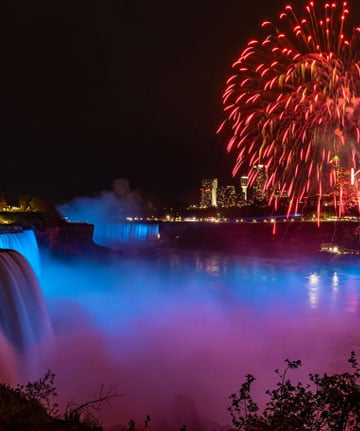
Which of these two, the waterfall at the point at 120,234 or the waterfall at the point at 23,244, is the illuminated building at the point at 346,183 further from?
the waterfall at the point at 120,234

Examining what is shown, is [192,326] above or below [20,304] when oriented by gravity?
below

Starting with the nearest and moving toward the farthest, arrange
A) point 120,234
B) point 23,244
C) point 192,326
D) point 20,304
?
point 20,304 → point 192,326 → point 23,244 → point 120,234

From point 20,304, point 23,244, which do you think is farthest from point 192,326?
point 23,244

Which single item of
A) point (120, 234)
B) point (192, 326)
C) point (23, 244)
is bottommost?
point (192, 326)

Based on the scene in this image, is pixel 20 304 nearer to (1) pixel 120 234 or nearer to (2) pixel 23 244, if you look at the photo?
(2) pixel 23 244

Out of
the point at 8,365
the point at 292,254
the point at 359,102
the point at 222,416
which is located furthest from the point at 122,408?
the point at 292,254

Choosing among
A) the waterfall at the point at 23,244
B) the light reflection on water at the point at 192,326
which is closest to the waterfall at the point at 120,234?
the light reflection on water at the point at 192,326

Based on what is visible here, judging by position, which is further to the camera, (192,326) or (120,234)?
(120,234)

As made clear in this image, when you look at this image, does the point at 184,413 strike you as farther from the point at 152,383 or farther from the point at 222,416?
the point at 152,383
